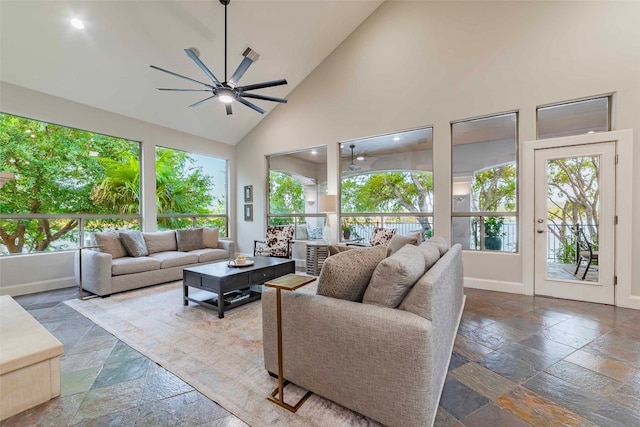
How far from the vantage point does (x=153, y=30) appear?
153 inches

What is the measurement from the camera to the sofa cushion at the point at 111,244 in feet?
13.5

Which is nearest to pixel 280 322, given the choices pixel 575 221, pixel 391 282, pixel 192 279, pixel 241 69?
pixel 391 282

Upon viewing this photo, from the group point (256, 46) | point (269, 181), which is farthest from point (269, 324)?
point (269, 181)

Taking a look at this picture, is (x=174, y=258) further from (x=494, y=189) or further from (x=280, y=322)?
(x=494, y=189)

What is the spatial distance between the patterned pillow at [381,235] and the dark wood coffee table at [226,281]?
5.64ft

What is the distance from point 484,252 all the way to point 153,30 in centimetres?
574

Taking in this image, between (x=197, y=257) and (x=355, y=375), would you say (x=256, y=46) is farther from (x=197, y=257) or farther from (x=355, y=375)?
(x=355, y=375)

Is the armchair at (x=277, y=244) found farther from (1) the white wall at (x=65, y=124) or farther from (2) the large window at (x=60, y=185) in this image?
(2) the large window at (x=60, y=185)

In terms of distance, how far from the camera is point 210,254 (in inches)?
201

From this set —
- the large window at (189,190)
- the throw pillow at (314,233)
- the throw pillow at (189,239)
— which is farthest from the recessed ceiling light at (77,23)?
the throw pillow at (314,233)

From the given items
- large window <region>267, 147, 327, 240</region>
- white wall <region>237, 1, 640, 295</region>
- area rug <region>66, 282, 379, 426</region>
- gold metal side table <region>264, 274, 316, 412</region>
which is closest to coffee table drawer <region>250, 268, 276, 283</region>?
area rug <region>66, 282, 379, 426</region>

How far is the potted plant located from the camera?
406 centimetres

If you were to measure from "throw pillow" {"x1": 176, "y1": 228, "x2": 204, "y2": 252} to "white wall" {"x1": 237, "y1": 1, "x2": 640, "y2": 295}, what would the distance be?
2.70 m

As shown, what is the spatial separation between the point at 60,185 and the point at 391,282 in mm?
→ 5360
